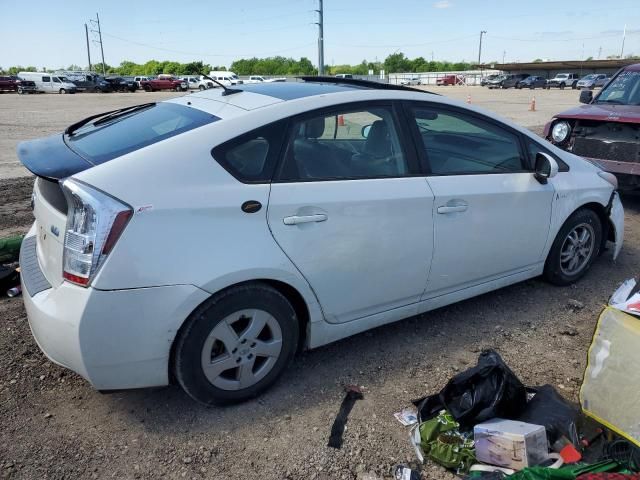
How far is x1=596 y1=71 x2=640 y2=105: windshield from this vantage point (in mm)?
6941

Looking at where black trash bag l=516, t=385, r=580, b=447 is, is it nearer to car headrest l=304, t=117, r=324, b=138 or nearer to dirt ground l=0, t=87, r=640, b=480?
dirt ground l=0, t=87, r=640, b=480

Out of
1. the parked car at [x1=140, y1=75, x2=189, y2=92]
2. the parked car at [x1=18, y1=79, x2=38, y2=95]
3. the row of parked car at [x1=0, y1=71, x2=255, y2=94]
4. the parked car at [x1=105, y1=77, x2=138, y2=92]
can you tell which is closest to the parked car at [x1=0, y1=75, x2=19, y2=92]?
the row of parked car at [x1=0, y1=71, x2=255, y2=94]

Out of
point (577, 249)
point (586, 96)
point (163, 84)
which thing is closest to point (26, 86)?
point (163, 84)

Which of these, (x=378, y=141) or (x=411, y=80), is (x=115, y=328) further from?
(x=411, y=80)

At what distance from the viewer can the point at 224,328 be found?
263 centimetres

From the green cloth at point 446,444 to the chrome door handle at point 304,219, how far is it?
1.16 meters

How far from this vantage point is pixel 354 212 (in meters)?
2.89

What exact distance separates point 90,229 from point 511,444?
2097 millimetres

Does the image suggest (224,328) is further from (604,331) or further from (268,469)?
(604,331)

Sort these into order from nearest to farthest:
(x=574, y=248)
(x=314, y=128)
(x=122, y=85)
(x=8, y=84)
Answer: (x=314, y=128)
(x=574, y=248)
(x=8, y=84)
(x=122, y=85)

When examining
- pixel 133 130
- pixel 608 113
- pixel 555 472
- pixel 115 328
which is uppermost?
pixel 133 130

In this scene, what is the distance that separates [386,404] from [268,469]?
774mm

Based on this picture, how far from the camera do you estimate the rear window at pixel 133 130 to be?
2.67 metres

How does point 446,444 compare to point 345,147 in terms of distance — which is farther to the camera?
point 345,147
